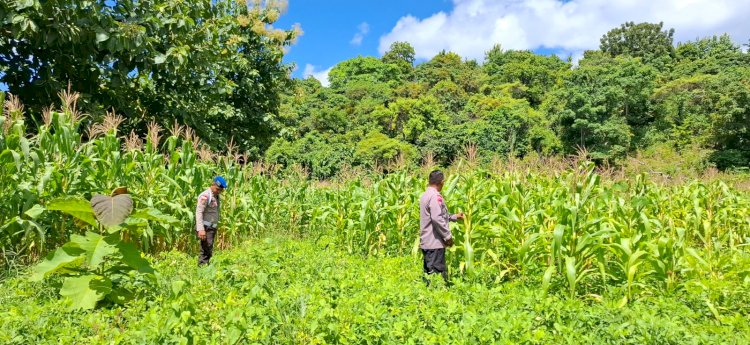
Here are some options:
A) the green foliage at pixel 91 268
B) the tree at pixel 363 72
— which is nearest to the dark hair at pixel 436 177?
the green foliage at pixel 91 268

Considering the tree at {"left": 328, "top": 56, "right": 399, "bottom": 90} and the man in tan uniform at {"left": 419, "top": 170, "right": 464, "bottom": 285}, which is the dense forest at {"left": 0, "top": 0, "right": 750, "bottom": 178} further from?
the man in tan uniform at {"left": 419, "top": 170, "right": 464, "bottom": 285}

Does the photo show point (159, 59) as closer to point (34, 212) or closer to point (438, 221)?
point (34, 212)

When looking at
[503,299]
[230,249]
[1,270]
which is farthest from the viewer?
[230,249]

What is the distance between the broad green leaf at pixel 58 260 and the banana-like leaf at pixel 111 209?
0.42m

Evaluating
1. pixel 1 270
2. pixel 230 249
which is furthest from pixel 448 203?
pixel 1 270

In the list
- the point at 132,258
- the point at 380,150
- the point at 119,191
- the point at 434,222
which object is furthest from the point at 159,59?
the point at 380,150

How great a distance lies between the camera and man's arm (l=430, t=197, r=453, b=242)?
518 centimetres

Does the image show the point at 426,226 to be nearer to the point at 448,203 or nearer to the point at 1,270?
the point at 448,203

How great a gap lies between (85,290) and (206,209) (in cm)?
269

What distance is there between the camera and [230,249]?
798 cm

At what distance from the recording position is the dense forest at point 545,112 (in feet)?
100.0

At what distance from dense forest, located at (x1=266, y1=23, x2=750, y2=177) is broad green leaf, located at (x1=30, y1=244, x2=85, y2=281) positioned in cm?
2027

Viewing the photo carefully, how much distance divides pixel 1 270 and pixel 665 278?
7.29 m

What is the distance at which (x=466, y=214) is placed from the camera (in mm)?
6031
